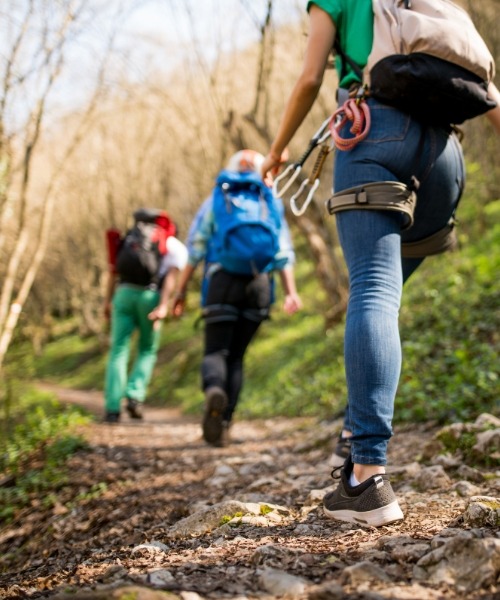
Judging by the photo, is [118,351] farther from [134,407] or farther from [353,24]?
[353,24]

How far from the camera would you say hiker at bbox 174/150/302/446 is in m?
4.34

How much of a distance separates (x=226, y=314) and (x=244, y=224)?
67 cm

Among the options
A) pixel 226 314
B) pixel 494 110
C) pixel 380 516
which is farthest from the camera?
pixel 226 314

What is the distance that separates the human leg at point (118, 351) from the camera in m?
6.23

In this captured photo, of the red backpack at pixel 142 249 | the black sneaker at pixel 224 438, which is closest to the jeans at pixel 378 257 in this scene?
the black sneaker at pixel 224 438

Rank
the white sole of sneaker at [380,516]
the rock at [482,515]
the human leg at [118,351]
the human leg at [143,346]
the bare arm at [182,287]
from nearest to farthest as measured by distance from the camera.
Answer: the rock at [482,515]
the white sole of sneaker at [380,516]
the bare arm at [182,287]
the human leg at [118,351]
the human leg at [143,346]

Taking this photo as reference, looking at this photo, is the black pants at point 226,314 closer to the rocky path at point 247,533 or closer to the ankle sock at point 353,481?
the rocky path at point 247,533

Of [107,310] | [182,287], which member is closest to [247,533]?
[182,287]

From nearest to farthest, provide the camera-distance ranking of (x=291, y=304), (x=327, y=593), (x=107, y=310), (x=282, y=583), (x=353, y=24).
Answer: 1. (x=327, y=593)
2. (x=282, y=583)
3. (x=353, y=24)
4. (x=291, y=304)
5. (x=107, y=310)

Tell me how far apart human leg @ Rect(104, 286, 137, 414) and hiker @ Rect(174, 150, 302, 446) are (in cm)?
183

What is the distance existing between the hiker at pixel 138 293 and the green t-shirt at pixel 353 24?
4.21 meters

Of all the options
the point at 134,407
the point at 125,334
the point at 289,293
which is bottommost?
the point at 134,407

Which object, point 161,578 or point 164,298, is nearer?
point 161,578

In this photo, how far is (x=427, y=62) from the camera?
200 cm
